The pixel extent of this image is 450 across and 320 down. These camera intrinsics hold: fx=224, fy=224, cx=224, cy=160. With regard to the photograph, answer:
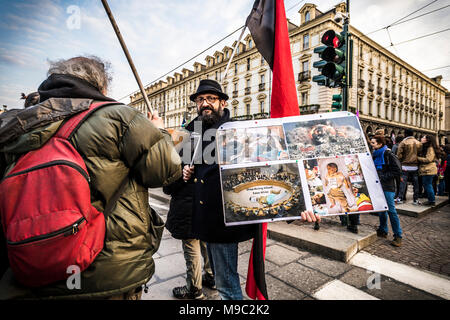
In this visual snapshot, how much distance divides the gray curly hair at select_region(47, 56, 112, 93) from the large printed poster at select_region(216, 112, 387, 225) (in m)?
0.76

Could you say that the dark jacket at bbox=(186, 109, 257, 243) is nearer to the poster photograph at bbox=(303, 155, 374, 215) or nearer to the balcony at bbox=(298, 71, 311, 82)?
the poster photograph at bbox=(303, 155, 374, 215)

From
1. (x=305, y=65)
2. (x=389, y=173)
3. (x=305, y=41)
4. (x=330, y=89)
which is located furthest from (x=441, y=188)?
(x=305, y=41)

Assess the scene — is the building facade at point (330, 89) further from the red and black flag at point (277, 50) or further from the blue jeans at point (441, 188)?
the red and black flag at point (277, 50)

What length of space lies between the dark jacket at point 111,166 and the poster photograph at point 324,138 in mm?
817

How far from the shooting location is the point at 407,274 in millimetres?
2734

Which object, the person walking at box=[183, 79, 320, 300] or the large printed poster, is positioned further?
the person walking at box=[183, 79, 320, 300]

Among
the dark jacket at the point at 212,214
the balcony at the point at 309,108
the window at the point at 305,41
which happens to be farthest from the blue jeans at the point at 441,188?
the window at the point at 305,41

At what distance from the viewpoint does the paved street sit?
92.3 inches

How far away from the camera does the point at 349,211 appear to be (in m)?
1.39

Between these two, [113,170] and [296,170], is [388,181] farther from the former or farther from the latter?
[113,170]

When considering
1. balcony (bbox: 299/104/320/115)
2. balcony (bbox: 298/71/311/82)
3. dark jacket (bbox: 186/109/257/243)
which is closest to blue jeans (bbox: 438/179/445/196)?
dark jacket (bbox: 186/109/257/243)

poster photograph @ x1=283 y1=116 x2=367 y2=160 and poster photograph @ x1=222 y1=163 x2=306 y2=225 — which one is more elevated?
poster photograph @ x1=283 y1=116 x2=367 y2=160

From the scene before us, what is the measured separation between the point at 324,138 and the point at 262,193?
0.57m

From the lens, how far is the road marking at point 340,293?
88.9 inches
